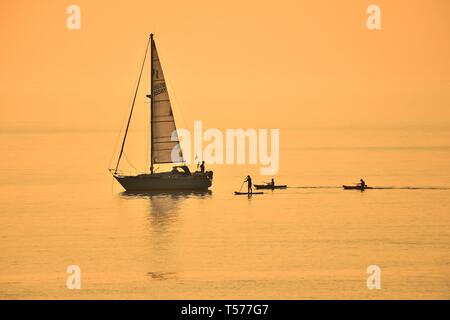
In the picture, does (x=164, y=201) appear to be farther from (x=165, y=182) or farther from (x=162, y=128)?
(x=162, y=128)

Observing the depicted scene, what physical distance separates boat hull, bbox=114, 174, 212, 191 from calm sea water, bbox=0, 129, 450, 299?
1.54 meters

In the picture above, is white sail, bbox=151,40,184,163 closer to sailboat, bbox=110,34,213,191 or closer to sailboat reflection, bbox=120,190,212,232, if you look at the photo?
sailboat, bbox=110,34,213,191

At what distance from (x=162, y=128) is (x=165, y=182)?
496 cm

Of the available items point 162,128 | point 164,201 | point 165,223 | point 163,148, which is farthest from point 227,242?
point 162,128

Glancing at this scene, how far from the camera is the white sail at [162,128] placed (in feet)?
334

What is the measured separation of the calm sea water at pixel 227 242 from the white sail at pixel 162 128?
4.76m

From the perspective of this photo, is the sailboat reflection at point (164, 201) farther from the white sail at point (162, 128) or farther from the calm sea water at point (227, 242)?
the white sail at point (162, 128)

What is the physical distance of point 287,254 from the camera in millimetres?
63969

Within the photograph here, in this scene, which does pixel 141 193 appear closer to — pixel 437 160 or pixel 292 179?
pixel 292 179

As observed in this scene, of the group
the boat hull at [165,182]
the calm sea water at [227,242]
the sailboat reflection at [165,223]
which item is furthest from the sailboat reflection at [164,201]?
the boat hull at [165,182]
